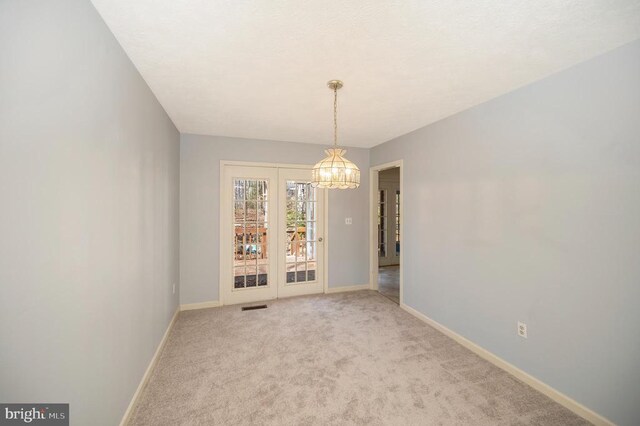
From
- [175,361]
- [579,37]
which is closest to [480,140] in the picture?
[579,37]

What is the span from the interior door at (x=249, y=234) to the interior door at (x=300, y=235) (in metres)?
0.13

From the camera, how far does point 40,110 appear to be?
102 cm

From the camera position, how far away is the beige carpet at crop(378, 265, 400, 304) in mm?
4559

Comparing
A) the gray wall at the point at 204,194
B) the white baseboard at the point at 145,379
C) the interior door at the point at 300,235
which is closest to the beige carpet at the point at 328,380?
the white baseboard at the point at 145,379

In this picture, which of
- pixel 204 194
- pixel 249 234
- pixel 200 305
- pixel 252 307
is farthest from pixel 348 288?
pixel 204 194

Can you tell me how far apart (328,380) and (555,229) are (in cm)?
223

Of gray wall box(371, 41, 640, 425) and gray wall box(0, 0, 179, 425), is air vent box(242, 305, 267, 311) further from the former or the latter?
gray wall box(371, 41, 640, 425)

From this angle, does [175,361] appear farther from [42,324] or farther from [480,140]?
[480,140]

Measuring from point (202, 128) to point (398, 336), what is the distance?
3643 millimetres

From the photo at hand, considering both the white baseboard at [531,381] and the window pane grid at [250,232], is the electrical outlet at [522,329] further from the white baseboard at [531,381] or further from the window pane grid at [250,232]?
the window pane grid at [250,232]

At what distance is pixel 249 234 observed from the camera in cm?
418

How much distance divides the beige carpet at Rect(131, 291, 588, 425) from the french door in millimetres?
840

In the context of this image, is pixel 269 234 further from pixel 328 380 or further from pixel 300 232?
pixel 328 380

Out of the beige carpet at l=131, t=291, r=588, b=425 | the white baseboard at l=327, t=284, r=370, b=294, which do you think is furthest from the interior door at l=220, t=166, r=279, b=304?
the white baseboard at l=327, t=284, r=370, b=294
